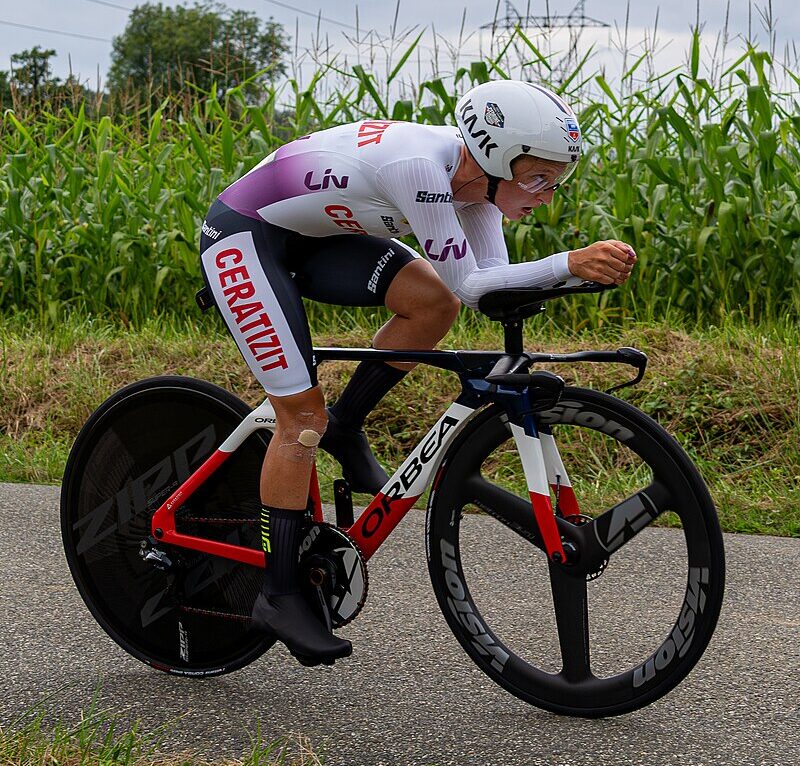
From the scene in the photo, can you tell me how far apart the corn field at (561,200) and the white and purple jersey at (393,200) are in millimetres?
4323

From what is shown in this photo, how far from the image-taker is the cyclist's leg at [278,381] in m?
3.48

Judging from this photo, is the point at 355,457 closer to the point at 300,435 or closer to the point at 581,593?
the point at 300,435

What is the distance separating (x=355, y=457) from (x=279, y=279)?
65 centimetres

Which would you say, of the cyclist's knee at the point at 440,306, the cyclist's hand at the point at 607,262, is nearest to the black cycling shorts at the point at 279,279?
the cyclist's knee at the point at 440,306

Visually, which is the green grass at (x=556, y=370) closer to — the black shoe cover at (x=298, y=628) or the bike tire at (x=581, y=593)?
the bike tire at (x=581, y=593)

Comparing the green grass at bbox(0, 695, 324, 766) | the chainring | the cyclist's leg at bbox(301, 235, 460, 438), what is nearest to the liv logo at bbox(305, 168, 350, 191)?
the cyclist's leg at bbox(301, 235, 460, 438)

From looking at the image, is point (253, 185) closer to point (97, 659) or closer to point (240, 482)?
point (240, 482)

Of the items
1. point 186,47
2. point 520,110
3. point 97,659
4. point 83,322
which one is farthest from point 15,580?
point 186,47

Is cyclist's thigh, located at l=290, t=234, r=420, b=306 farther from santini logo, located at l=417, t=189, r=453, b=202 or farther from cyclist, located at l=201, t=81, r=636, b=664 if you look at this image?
santini logo, located at l=417, t=189, r=453, b=202

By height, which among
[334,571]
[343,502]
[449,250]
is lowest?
[334,571]

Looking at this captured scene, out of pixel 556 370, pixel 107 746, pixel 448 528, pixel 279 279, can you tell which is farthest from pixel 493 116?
pixel 556 370

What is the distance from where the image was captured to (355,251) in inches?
143

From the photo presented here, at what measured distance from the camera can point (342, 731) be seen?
11.4 ft

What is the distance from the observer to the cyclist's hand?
2975 mm
